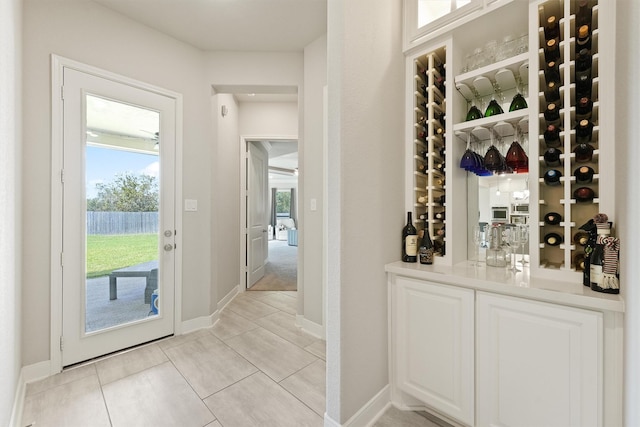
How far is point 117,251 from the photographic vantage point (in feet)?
7.05

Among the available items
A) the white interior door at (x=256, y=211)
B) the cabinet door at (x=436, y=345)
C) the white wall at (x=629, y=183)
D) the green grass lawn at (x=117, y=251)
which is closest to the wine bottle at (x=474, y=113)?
the white wall at (x=629, y=183)

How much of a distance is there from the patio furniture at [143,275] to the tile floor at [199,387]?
48 cm

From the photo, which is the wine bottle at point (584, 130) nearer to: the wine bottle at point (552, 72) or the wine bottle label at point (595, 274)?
the wine bottle at point (552, 72)

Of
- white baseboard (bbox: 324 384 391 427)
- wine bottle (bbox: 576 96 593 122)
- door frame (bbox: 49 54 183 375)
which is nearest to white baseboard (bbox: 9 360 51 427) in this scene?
door frame (bbox: 49 54 183 375)

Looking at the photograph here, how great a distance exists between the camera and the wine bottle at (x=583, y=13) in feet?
3.80

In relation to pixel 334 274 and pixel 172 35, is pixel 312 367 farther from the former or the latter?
pixel 172 35

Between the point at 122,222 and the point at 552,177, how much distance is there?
2.99 metres

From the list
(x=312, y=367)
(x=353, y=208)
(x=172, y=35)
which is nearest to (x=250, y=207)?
(x=172, y=35)

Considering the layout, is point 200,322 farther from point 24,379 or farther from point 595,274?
point 595,274

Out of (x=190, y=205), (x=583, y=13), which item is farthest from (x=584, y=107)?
(x=190, y=205)

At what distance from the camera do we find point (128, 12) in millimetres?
2125

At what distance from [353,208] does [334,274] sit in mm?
360

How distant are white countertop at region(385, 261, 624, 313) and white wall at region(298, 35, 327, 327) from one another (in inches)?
42.0

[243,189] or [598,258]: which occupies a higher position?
[243,189]
